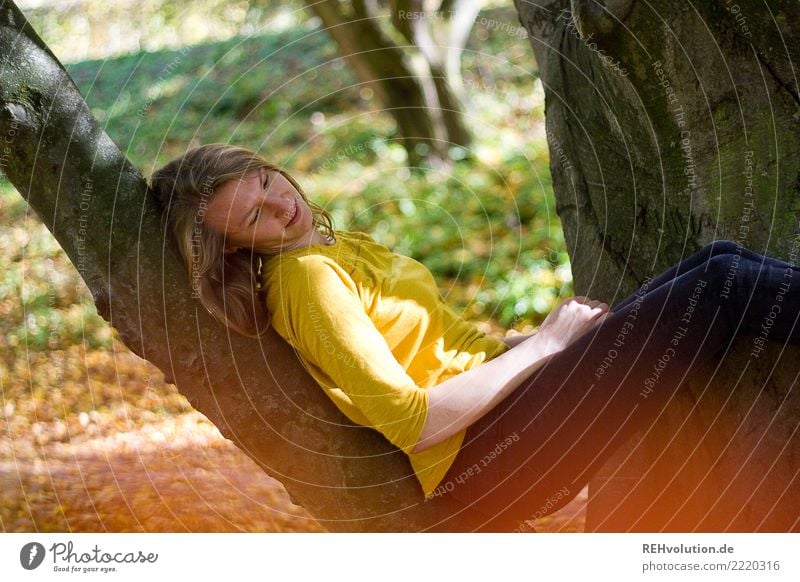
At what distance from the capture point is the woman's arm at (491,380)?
5.67 ft

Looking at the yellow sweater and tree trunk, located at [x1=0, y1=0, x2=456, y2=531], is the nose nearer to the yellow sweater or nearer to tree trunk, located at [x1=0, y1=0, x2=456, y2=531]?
the yellow sweater

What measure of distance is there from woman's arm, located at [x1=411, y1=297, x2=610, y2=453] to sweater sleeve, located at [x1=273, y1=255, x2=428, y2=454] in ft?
0.11

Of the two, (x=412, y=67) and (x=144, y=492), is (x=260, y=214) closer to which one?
(x=144, y=492)

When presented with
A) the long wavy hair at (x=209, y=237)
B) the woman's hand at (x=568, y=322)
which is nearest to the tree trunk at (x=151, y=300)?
the long wavy hair at (x=209, y=237)

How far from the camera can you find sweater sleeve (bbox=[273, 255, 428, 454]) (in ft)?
5.46

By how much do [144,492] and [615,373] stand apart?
194 cm

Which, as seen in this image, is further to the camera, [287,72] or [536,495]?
[287,72]

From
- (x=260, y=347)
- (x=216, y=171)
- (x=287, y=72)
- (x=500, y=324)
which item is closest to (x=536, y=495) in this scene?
(x=260, y=347)

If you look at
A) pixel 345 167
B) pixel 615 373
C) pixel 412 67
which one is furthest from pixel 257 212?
pixel 345 167

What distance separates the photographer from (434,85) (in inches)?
253

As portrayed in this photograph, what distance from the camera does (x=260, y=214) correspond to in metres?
1.88

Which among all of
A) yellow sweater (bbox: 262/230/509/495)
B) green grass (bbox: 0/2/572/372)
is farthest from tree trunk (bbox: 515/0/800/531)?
green grass (bbox: 0/2/572/372)
